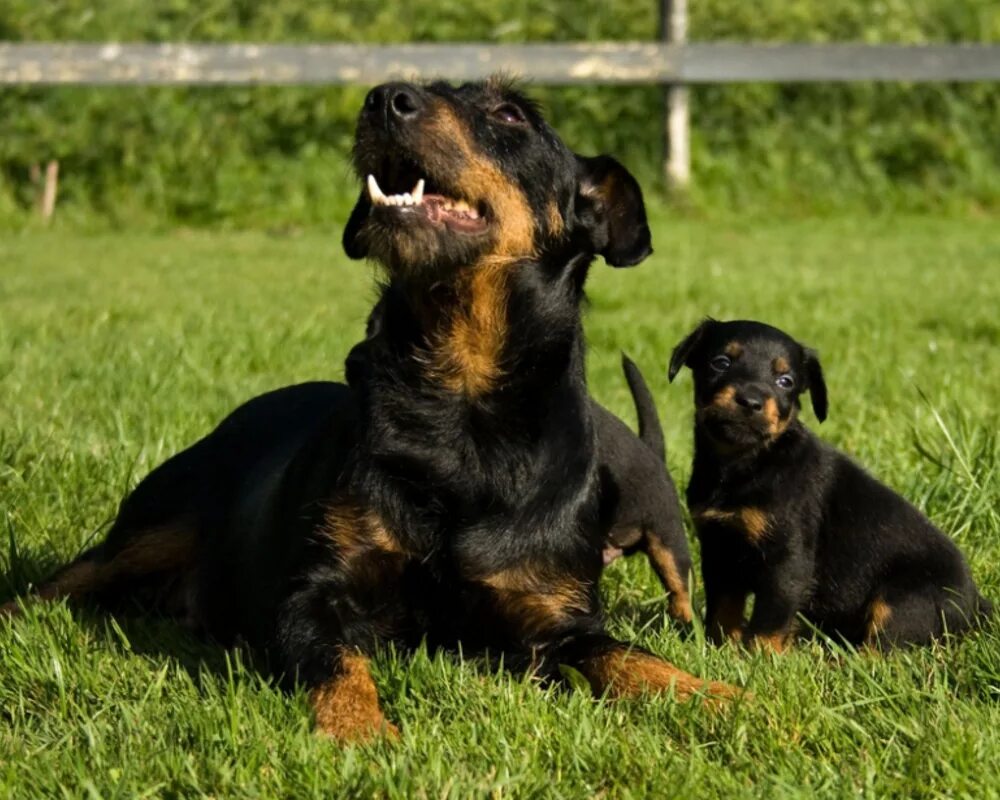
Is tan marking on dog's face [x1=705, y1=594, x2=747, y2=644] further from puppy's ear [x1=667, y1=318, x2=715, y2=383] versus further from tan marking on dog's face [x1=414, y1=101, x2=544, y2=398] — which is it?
tan marking on dog's face [x1=414, y1=101, x2=544, y2=398]

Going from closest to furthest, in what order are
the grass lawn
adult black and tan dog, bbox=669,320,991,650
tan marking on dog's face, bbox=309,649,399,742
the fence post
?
1. the grass lawn
2. tan marking on dog's face, bbox=309,649,399,742
3. adult black and tan dog, bbox=669,320,991,650
4. the fence post

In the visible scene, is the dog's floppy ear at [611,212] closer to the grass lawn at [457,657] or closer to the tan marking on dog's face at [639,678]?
the grass lawn at [457,657]

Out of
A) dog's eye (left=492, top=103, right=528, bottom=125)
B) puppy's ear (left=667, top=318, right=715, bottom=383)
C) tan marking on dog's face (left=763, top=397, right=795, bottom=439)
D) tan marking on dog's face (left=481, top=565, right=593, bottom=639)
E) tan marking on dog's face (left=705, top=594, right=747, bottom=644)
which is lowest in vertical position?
tan marking on dog's face (left=705, top=594, right=747, bottom=644)

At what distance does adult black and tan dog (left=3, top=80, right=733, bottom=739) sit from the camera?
148 inches

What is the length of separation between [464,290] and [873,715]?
1436 mm

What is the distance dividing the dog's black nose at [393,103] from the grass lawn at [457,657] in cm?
112

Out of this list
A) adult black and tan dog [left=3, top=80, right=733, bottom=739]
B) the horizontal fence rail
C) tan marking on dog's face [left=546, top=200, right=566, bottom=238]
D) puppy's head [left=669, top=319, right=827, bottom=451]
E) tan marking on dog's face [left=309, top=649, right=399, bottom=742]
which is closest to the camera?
tan marking on dog's face [left=309, top=649, right=399, bottom=742]

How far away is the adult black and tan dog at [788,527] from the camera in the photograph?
175 inches

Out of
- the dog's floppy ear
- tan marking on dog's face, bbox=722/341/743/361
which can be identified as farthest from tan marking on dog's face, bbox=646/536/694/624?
the dog's floppy ear

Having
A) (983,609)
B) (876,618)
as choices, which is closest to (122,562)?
(876,618)

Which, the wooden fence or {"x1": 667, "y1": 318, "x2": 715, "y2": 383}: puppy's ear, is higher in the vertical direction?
the wooden fence

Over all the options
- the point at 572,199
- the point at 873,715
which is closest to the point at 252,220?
the point at 572,199

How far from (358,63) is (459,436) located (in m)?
10.7

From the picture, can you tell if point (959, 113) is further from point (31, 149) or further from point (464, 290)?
point (464, 290)
